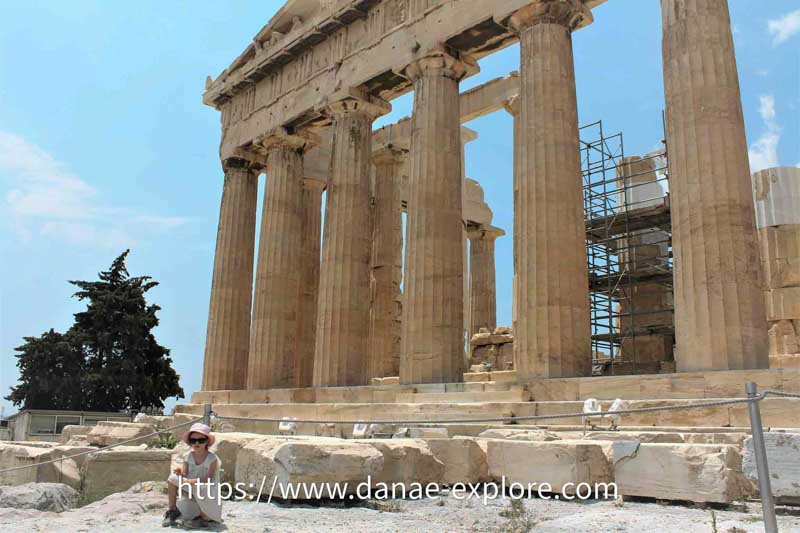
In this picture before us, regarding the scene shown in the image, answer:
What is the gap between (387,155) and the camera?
25.3m

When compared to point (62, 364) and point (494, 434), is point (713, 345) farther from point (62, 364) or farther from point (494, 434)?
Answer: point (62, 364)

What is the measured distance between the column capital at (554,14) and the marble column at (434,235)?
248 cm

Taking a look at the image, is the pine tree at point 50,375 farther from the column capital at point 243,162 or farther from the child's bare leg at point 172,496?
the child's bare leg at point 172,496

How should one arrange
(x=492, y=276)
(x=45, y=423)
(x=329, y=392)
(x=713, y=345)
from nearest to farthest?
(x=713, y=345) < (x=329, y=392) < (x=45, y=423) < (x=492, y=276)

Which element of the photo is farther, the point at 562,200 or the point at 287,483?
the point at 562,200

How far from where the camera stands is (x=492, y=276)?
29.4 metres

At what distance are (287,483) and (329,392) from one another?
11.4 metres

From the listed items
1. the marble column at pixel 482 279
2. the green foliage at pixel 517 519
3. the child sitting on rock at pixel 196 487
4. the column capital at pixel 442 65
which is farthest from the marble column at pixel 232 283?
the green foliage at pixel 517 519

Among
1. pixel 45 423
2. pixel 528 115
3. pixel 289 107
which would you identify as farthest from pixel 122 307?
pixel 528 115

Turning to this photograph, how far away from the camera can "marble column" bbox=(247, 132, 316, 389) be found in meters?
22.2

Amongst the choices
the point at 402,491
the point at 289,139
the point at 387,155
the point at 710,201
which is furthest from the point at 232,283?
the point at 402,491

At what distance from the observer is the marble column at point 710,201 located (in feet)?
38.3

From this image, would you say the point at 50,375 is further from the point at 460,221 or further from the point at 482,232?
the point at 460,221

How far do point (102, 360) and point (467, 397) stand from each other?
28937 millimetres
